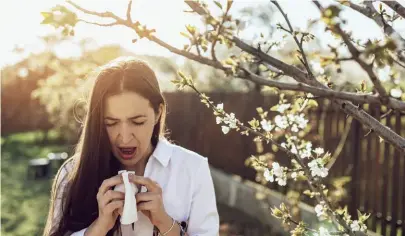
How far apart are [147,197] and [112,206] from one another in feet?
0.38

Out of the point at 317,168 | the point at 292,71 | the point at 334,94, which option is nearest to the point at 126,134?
the point at 317,168

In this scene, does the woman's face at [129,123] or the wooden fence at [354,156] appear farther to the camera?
the wooden fence at [354,156]

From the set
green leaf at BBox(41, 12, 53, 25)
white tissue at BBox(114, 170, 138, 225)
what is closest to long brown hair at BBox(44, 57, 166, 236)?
white tissue at BBox(114, 170, 138, 225)

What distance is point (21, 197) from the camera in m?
7.75

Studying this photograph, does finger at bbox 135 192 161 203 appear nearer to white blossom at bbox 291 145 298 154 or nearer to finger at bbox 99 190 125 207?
finger at bbox 99 190 125 207

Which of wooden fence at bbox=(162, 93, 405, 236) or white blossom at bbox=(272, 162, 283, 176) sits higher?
white blossom at bbox=(272, 162, 283, 176)

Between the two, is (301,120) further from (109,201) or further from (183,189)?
(109,201)

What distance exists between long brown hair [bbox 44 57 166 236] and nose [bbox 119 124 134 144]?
0.41 feet

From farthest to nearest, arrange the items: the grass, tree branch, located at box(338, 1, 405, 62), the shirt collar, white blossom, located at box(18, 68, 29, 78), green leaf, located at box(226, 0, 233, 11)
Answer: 1. white blossom, located at box(18, 68, 29, 78)
2. the grass
3. the shirt collar
4. tree branch, located at box(338, 1, 405, 62)
5. green leaf, located at box(226, 0, 233, 11)

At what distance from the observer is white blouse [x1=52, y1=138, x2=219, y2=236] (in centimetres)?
216

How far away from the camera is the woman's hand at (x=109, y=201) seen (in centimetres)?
186

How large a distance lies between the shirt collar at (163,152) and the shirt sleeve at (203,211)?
0.14 metres

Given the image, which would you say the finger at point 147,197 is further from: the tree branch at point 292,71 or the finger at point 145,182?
the tree branch at point 292,71

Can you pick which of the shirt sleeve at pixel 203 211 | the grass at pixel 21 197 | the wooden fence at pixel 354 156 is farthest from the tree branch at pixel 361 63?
the grass at pixel 21 197
